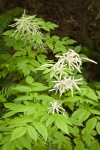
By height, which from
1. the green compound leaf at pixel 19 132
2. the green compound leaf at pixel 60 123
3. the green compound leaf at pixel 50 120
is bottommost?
the green compound leaf at pixel 19 132

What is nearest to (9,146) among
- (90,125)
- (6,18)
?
(90,125)

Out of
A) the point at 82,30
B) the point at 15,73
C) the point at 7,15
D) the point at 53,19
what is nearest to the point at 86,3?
the point at 82,30

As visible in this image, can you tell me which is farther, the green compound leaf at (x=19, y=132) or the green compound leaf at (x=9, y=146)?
the green compound leaf at (x=9, y=146)

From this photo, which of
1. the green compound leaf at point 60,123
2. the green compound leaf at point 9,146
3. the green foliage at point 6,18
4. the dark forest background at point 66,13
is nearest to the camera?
the green compound leaf at point 60,123

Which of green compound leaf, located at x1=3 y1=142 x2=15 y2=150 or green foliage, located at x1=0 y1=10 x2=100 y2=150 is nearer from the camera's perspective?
green foliage, located at x1=0 y1=10 x2=100 y2=150

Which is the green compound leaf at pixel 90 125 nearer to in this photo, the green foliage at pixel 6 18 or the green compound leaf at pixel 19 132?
the green compound leaf at pixel 19 132

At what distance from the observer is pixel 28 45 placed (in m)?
3.56

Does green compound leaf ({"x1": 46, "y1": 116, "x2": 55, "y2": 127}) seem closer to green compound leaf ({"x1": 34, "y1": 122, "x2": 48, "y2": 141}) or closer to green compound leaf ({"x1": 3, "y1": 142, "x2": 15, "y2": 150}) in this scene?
green compound leaf ({"x1": 34, "y1": 122, "x2": 48, "y2": 141})

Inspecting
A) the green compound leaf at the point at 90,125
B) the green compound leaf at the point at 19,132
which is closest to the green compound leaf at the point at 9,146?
the green compound leaf at the point at 19,132

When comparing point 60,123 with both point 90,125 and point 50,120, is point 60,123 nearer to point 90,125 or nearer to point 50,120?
point 50,120

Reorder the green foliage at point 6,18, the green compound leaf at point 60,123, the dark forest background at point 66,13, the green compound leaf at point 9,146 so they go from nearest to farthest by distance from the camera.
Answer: the green compound leaf at point 60,123 → the green compound leaf at point 9,146 → the green foliage at point 6,18 → the dark forest background at point 66,13

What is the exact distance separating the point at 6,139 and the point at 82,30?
5527 millimetres

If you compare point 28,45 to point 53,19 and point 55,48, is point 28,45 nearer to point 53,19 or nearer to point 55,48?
point 55,48

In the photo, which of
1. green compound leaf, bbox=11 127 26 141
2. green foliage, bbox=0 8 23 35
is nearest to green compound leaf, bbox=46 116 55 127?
green compound leaf, bbox=11 127 26 141
